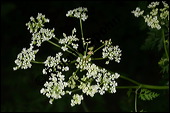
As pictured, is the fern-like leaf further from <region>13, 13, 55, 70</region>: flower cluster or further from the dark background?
the dark background

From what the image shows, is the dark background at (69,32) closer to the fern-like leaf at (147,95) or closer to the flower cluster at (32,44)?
the flower cluster at (32,44)

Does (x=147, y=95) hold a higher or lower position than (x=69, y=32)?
lower

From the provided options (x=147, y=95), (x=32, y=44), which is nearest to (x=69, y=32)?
(x=32, y=44)

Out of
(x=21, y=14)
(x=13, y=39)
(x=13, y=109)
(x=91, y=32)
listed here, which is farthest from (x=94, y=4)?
(x=13, y=109)

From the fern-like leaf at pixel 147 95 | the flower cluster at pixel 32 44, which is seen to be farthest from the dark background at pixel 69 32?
the fern-like leaf at pixel 147 95

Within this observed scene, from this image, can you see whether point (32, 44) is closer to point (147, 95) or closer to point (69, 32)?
point (147, 95)

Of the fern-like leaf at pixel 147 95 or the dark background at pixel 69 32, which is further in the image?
the dark background at pixel 69 32

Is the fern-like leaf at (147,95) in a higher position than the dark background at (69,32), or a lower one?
lower

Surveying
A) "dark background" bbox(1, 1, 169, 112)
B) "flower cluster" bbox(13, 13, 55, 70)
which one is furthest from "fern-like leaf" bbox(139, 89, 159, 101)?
"dark background" bbox(1, 1, 169, 112)
